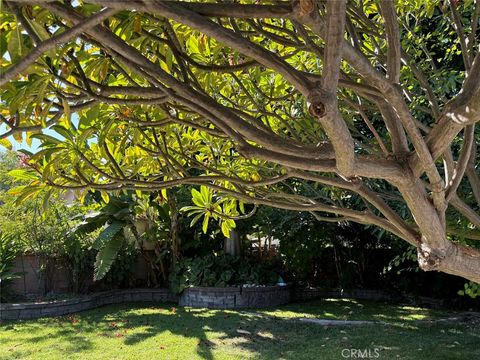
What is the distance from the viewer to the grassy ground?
554 cm

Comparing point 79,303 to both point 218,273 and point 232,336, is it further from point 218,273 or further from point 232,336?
point 232,336

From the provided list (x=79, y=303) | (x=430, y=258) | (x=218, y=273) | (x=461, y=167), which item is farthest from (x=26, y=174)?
(x=218, y=273)

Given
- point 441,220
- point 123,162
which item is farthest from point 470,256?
point 123,162

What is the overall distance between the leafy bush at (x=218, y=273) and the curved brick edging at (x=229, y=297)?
22cm

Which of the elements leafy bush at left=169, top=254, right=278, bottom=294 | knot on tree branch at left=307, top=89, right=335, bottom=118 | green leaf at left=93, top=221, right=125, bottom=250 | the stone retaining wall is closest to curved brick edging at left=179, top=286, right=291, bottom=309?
the stone retaining wall

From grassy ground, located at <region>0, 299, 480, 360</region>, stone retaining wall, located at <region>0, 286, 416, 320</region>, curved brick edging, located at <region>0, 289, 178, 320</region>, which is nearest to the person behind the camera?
grassy ground, located at <region>0, 299, 480, 360</region>

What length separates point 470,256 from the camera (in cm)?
203

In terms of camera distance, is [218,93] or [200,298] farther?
[200,298]

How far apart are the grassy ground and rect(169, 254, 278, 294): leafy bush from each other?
34.3 inches

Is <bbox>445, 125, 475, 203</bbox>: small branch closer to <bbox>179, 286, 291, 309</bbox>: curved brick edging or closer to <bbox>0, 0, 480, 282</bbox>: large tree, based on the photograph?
<bbox>0, 0, 480, 282</bbox>: large tree

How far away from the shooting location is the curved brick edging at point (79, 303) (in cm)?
784

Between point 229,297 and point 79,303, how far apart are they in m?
2.72

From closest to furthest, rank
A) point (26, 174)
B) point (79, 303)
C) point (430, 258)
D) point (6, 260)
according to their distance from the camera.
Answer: point (430, 258) < point (26, 174) < point (79, 303) < point (6, 260)

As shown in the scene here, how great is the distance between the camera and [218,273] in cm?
954
